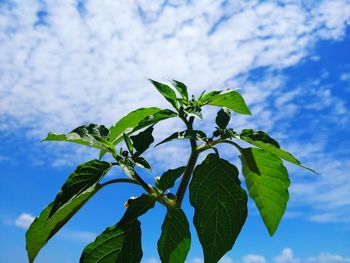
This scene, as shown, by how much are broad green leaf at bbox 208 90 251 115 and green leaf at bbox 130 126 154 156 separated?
1.14ft

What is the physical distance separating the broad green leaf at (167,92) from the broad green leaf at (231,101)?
6.4 inches

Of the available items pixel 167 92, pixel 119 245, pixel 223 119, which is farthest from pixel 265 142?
pixel 119 245

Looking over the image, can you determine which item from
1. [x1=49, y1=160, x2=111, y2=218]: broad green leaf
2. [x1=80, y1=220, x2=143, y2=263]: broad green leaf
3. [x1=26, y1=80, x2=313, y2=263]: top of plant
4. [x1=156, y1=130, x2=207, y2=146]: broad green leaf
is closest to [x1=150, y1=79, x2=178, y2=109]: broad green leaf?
[x1=26, y1=80, x2=313, y2=263]: top of plant

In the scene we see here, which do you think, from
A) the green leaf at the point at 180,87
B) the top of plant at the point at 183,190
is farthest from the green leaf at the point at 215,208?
the green leaf at the point at 180,87

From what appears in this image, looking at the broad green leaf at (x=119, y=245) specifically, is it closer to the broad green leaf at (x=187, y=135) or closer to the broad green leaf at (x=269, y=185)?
the broad green leaf at (x=187, y=135)

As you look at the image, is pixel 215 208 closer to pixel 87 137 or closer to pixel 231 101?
pixel 231 101

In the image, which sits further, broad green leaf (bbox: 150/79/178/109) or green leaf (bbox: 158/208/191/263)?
broad green leaf (bbox: 150/79/178/109)

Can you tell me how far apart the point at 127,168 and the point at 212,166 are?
35 cm

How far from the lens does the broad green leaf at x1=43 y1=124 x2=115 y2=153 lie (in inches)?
81.0

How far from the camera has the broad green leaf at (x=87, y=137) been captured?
2.06m

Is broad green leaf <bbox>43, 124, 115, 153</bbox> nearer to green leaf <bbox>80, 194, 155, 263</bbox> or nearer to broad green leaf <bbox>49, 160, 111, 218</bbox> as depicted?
broad green leaf <bbox>49, 160, 111, 218</bbox>

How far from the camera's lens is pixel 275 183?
219 cm

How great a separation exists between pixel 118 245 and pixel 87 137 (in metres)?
0.45

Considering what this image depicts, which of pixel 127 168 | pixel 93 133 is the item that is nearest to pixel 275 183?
pixel 127 168
